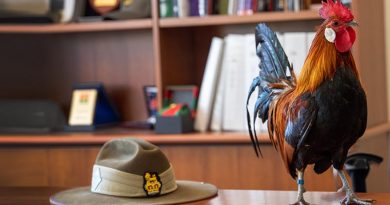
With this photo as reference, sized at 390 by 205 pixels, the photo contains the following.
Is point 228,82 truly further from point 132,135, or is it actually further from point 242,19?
point 132,135

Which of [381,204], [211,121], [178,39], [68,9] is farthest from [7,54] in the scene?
[381,204]

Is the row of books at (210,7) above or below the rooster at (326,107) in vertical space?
A: above

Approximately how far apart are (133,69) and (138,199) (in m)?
1.45

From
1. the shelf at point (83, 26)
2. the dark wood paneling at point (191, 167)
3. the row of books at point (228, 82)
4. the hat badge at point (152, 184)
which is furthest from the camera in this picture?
the shelf at point (83, 26)

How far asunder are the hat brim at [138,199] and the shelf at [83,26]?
3.35 feet

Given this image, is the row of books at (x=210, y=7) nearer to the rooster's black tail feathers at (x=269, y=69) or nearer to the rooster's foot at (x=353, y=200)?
the rooster's black tail feathers at (x=269, y=69)

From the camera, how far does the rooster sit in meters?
1.46

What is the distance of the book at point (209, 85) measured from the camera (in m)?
2.65

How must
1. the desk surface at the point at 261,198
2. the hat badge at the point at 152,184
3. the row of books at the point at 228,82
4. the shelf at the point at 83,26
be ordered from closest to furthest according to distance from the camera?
the desk surface at the point at 261,198
the hat badge at the point at 152,184
the row of books at the point at 228,82
the shelf at the point at 83,26

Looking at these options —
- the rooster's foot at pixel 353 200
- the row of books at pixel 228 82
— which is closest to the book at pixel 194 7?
the row of books at pixel 228 82

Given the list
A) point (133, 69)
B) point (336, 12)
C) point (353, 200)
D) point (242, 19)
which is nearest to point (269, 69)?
point (336, 12)

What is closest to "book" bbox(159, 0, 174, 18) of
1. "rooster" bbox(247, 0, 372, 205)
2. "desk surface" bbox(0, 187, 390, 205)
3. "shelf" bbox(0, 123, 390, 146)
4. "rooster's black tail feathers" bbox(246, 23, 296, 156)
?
"shelf" bbox(0, 123, 390, 146)

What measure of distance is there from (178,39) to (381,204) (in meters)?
1.46

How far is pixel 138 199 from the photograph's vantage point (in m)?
1.68
